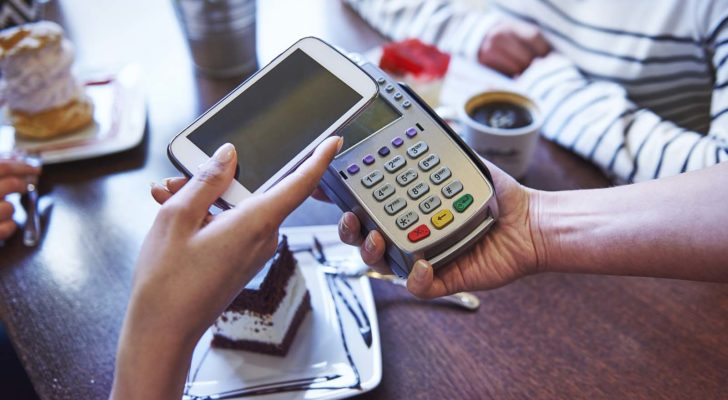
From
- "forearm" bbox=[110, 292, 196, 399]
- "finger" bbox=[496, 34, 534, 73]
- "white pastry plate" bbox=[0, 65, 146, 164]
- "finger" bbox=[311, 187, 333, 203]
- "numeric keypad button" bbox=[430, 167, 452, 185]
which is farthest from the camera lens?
"finger" bbox=[496, 34, 534, 73]

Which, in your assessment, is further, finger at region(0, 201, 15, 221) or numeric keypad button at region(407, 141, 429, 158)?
finger at region(0, 201, 15, 221)

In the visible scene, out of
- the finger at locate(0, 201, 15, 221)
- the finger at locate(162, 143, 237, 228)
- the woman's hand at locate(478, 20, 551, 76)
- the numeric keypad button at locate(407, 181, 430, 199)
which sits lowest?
the finger at locate(0, 201, 15, 221)

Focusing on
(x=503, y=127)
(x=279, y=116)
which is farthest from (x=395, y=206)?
(x=503, y=127)

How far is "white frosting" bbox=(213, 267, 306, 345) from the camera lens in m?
0.47

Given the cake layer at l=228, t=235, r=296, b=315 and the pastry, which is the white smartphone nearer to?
the cake layer at l=228, t=235, r=296, b=315

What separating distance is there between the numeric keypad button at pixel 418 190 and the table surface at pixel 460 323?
5.2 inches

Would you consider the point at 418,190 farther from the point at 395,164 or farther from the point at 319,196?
the point at 319,196

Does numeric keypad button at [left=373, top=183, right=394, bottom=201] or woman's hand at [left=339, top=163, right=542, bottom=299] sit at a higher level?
numeric keypad button at [left=373, top=183, right=394, bottom=201]

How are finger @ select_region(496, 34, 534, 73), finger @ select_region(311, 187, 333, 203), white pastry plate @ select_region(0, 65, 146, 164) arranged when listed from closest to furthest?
finger @ select_region(311, 187, 333, 203) → white pastry plate @ select_region(0, 65, 146, 164) → finger @ select_region(496, 34, 534, 73)

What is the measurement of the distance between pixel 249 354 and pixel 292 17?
2.07 ft

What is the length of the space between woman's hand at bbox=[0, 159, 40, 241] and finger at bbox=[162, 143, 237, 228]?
0.33 metres

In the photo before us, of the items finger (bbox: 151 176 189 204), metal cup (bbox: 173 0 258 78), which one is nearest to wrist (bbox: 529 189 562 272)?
finger (bbox: 151 176 189 204)

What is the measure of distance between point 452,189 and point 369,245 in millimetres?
82

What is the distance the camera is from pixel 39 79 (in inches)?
25.9
